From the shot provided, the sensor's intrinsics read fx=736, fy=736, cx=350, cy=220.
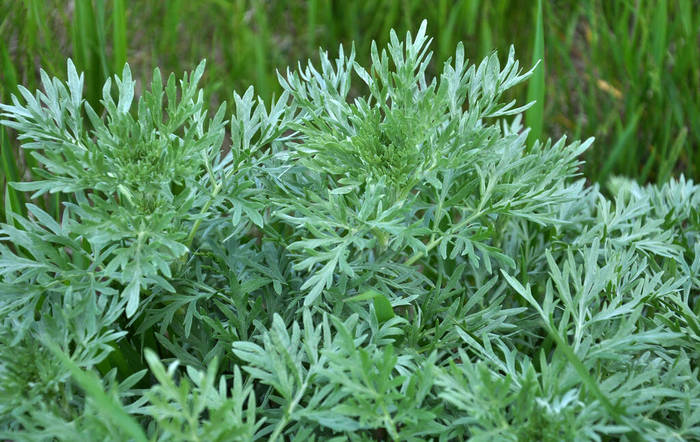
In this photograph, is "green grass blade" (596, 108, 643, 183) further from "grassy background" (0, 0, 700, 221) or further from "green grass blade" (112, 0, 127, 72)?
"green grass blade" (112, 0, 127, 72)

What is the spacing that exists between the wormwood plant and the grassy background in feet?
2.26

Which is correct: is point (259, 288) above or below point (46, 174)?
below

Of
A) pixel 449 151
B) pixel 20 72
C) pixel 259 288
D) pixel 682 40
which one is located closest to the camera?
pixel 449 151

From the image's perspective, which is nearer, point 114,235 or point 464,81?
point 114,235

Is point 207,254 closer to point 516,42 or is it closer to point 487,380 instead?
point 487,380

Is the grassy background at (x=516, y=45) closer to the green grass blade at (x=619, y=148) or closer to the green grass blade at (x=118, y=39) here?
the green grass blade at (x=619, y=148)

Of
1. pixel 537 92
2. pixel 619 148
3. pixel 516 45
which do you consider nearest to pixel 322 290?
pixel 537 92

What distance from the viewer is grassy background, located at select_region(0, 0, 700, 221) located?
2473 mm

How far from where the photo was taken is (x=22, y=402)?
1114 mm

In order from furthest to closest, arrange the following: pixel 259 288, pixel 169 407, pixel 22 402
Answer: pixel 259 288 < pixel 22 402 < pixel 169 407

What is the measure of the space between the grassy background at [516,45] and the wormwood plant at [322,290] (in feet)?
2.26

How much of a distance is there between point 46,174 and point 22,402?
362mm

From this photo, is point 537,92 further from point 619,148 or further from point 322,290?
point 322,290

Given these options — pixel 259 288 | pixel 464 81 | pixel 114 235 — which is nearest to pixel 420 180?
pixel 464 81
